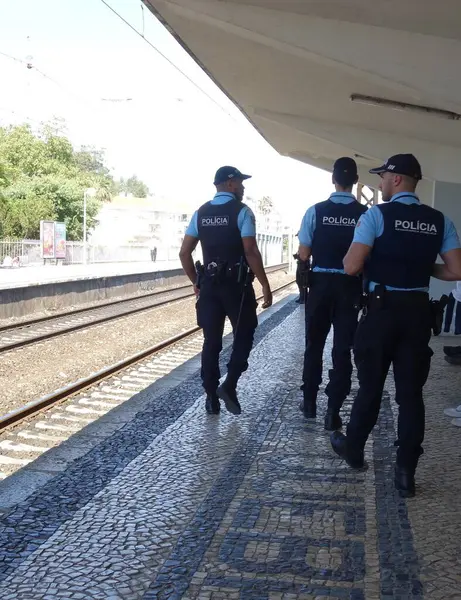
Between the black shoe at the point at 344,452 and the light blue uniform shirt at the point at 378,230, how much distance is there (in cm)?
108

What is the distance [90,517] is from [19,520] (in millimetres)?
383

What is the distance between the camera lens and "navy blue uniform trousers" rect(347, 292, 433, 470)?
171 inches

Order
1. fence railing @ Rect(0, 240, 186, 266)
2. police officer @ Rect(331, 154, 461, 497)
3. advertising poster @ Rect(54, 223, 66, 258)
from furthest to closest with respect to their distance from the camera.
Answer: advertising poster @ Rect(54, 223, 66, 258) → fence railing @ Rect(0, 240, 186, 266) → police officer @ Rect(331, 154, 461, 497)

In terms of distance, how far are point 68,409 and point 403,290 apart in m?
4.20

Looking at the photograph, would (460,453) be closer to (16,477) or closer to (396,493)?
(396,493)

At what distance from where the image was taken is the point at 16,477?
485 centimetres

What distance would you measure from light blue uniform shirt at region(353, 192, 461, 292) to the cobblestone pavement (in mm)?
1303

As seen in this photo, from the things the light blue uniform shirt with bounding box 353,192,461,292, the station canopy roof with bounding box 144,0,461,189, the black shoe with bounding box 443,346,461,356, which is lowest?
the black shoe with bounding box 443,346,461,356

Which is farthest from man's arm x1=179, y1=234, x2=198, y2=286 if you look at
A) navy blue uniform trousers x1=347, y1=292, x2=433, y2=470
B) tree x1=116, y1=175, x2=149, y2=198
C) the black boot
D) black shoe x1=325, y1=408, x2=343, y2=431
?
tree x1=116, y1=175, x2=149, y2=198

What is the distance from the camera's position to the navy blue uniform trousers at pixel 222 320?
245 inches

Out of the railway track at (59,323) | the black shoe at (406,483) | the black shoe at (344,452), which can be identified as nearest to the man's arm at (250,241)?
the black shoe at (344,452)

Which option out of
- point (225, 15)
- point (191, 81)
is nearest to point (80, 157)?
point (191, 81)

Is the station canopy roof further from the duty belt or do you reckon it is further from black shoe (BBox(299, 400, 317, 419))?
black shoe (BBox(299, 400, 317, 419))

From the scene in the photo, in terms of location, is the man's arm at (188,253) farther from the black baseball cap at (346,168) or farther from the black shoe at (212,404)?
the black baseball cap at (346,168)
